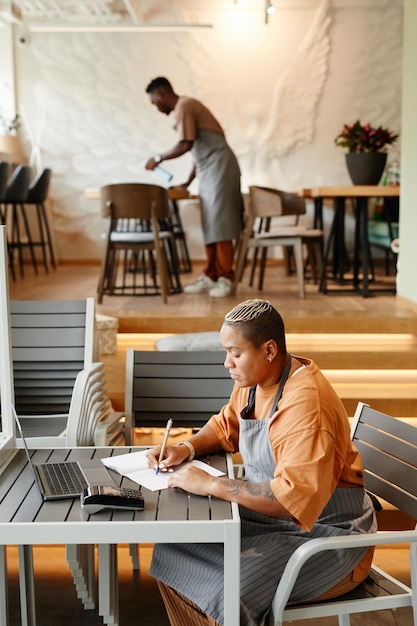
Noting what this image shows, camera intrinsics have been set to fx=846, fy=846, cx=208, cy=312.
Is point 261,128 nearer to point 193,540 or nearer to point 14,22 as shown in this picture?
point 14,22

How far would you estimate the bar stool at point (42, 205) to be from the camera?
8.28 metres

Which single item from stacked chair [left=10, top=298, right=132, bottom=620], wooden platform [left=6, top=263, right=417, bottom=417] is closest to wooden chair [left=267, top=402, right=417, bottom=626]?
stacked chair [left=10, top=298, right=132, bottom=620]

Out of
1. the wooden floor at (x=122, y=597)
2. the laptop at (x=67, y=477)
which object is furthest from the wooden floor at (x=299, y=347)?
the laptop at (x=67, y=477)

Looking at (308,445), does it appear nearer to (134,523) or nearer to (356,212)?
(134,523)

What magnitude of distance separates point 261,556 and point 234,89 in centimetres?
758

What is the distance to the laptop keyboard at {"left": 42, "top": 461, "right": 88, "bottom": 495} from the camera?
6.23ft

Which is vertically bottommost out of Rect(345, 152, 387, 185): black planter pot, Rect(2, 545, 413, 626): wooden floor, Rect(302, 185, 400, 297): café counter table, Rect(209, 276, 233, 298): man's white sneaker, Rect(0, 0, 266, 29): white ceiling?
Rect(2, 545, 413, 626): wooden floor

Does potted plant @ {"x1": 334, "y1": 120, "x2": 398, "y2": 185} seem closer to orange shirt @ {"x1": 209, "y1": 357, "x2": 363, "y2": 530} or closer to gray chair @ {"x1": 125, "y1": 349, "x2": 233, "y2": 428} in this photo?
gray chair @ {"x1": 125, "y1": 349, "x2": 233, "y2": 428}

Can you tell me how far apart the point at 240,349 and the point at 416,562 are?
0.64 m

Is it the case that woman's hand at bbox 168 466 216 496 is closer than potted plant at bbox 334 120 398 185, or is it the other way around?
woman's hand at bbox 168 466 216 496

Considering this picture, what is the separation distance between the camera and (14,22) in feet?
29.3

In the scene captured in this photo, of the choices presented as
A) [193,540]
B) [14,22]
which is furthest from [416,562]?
[14,22]

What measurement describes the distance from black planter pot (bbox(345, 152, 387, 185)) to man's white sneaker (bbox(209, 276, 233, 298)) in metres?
1.27

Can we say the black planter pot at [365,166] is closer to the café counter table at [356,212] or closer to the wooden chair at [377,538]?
the café counter table at [356,212]
